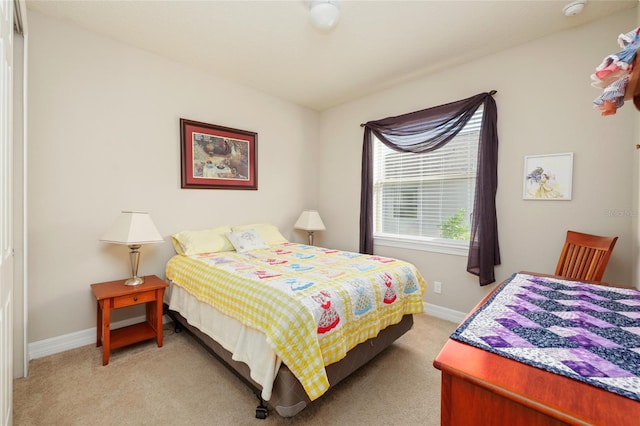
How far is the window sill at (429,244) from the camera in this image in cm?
294

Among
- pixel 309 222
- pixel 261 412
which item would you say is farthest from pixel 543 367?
pixel 309 222

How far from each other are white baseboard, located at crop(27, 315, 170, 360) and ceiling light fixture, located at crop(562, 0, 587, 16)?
447 cm

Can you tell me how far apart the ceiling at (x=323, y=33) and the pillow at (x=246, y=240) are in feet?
5.86

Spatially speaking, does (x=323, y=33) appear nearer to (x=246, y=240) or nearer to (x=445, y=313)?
(x=246, y=240)

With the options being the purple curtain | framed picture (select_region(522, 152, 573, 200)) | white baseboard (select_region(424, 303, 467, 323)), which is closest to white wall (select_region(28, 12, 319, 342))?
the purple curtain

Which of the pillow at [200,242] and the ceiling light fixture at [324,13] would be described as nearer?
the ceiling light fixture at [324,13]

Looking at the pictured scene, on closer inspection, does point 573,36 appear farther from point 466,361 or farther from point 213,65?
point 213,65

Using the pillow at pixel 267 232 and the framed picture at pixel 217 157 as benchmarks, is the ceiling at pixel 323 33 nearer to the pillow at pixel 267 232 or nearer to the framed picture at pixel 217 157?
the framed picture at pixel 217 157

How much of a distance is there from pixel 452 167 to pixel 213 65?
9.06ft

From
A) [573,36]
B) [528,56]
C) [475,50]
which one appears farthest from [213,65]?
[573,36]

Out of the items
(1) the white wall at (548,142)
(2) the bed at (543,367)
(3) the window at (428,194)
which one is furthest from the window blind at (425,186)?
(2) the bed at (543,367)

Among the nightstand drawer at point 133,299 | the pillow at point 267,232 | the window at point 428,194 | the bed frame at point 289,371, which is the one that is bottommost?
the bed frame at point 289,371

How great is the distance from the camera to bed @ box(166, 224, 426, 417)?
1.48 meters

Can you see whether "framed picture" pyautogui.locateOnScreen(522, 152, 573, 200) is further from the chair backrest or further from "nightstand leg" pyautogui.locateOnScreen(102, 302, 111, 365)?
"nightstand leg" pyautogui.locateOnScreen(102, 302, 111, 365)
